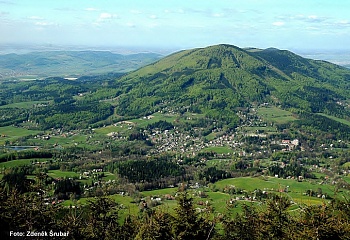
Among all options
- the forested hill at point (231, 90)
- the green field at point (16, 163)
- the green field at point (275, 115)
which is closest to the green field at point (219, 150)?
the forested hill at point (231, 90)

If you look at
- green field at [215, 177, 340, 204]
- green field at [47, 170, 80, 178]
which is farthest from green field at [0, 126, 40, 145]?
green field at [215, 177, 340, 204]

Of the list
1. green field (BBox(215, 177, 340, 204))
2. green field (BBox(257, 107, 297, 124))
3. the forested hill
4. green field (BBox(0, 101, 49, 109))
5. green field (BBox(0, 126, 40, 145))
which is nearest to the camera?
green field (BBox(215, 177, 340, 204))

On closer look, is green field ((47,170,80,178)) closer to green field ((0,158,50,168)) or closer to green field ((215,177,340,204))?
green field ((0,158,50,168))

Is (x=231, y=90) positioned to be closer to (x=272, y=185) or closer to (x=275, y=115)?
(x=275, y=115)

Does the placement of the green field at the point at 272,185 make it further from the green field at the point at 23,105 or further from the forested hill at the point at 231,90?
the green field at the point at 23,105

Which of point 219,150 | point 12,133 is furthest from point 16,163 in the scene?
point 219,150

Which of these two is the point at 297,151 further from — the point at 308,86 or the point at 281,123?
the point at 308,86
